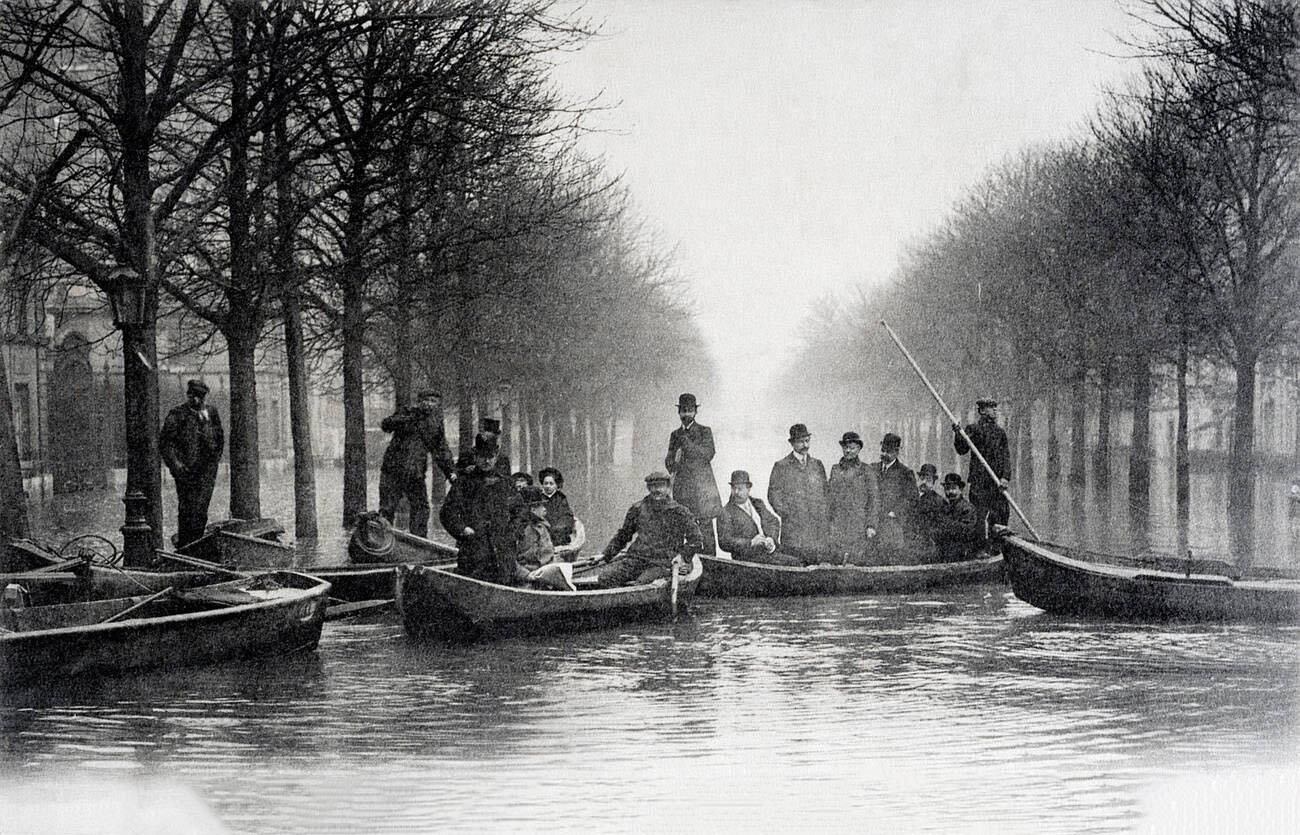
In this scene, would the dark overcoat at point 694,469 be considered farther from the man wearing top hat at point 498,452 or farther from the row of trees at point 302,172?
the row of trees at point 302,172

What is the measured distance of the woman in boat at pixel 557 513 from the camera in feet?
48.2

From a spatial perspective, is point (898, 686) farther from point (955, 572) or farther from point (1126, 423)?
point (1126, 423)

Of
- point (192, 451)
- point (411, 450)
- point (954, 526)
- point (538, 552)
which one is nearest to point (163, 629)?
point (538, 552)

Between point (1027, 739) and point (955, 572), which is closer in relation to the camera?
point (1027, 739)

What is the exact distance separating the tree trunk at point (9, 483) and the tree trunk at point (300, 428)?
4061 millimetres

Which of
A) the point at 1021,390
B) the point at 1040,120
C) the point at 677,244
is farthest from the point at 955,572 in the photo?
the point at 677,244

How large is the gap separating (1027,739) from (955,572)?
8.09m

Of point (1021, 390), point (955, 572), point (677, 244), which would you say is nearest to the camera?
point (955, 572)

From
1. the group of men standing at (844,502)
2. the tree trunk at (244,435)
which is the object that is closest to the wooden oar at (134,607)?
the group of men standing at (844,502)

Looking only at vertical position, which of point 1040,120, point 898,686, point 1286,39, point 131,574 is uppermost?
point 1286,39

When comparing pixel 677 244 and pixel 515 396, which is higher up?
pixel 677 244

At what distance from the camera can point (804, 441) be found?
49.9 ft

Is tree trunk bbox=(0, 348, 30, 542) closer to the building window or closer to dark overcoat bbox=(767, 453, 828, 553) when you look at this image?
dark overcoat bbox=(767, 453, 828, 553)

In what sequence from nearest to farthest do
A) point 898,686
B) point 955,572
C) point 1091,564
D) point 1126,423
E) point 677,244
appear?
1. point 898,686
2. point 1091,564
3. point 955,572
4. point 677,244
5. point 1126,423
